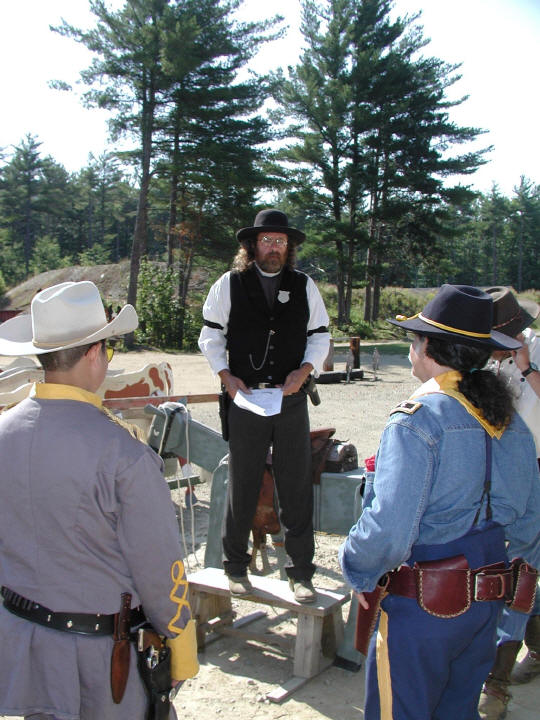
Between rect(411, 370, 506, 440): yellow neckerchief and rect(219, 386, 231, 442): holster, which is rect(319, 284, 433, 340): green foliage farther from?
rect(411, 370, 506, 440): yellow neckerchief

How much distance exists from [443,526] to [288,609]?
1.69m

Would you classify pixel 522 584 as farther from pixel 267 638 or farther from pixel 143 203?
pixel 143 203

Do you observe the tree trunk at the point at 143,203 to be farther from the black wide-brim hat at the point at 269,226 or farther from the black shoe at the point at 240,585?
the black shoe at the point at 240,585

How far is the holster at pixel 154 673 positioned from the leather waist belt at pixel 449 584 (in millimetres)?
682

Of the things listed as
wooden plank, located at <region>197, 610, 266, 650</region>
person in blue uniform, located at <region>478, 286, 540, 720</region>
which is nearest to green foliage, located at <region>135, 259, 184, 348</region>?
wooden plank, located at <region>197, 610, 266, 650</region>

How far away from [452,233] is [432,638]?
3036 centimetres

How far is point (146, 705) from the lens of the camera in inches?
72.6

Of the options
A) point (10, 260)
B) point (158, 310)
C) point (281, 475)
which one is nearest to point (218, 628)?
point (281, 475)

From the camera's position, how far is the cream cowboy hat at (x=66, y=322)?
187cm

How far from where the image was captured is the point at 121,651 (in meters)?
1.80

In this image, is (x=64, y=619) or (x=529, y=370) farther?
(x=529, y=370)

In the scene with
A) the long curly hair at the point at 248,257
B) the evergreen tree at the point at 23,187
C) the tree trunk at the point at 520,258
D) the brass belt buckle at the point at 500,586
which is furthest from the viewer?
the tree trunk at the point at 520,258

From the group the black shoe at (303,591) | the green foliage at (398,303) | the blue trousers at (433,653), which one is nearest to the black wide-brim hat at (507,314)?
the blue trousers at (433,653)

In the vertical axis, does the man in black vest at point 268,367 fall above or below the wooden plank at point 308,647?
above
